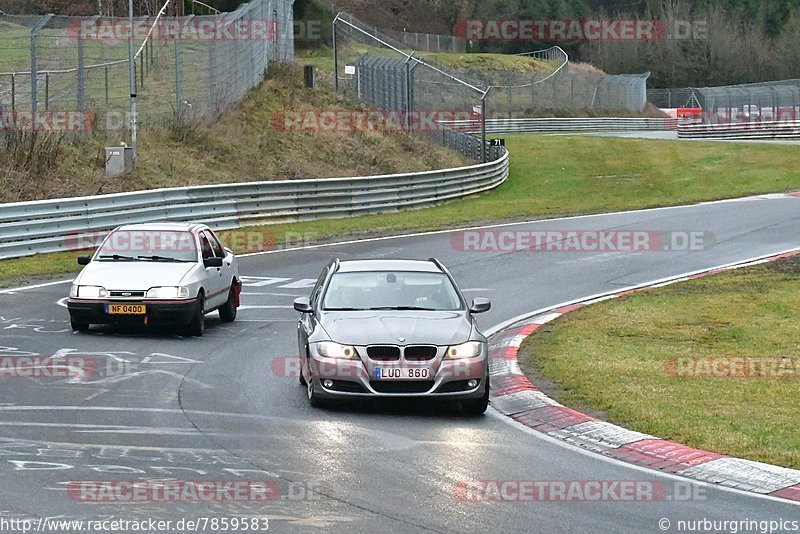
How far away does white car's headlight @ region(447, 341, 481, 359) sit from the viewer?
11438 millimetres

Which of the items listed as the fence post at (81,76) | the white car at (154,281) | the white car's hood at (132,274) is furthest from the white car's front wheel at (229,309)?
the fence post at (81,76)

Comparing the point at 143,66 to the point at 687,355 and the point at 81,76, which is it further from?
the point at 687,355

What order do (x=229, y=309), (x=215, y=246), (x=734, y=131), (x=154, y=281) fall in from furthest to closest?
(x=734, y=131) → (x=215, y=246) → (x=229, y=309) → (x=154, y=281)

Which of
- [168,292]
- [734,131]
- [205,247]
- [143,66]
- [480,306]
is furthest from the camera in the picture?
[734,131]

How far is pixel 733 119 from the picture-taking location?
6919 cm

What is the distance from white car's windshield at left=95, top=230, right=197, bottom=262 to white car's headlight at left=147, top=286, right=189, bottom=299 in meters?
1.04

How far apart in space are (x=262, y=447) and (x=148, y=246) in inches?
289

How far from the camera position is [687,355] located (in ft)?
48.1

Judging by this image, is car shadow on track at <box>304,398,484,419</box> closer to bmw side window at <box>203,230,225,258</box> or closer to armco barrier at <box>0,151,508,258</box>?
bmw side window at <box>203,230,225,258</box>

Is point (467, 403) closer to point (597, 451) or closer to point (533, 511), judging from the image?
point (597, 451)

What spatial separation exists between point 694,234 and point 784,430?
63.1 ft

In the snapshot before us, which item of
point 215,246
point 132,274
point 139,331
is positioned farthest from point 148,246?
point 215,246

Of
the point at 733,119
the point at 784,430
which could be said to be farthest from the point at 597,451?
the point at 733,119

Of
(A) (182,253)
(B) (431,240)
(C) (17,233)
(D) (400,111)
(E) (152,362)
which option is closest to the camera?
(E) (152,362)
